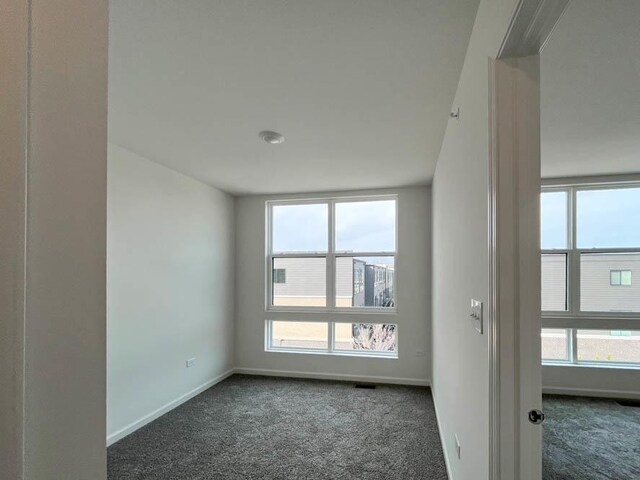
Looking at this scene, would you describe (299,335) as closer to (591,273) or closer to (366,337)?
(366,337)

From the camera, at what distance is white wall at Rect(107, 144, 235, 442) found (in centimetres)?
312

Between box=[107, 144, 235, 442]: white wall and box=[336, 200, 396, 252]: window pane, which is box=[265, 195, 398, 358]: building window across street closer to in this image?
box=[336, 200, 396, 252]: window pane

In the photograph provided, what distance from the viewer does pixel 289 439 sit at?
3.12m

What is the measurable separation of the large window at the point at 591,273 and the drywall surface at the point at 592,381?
0.39 feet

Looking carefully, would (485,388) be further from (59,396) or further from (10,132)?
(10,132)

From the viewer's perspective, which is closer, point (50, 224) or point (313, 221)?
point (50, 224)

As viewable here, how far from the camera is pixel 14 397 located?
512mm

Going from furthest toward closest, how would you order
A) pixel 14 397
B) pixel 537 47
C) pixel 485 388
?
pixel 485 388, pixel 537 47, pixel 14 397

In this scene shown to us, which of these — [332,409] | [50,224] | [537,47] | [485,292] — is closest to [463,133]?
[537,47]

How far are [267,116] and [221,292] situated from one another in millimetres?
3000

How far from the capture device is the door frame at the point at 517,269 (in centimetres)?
117

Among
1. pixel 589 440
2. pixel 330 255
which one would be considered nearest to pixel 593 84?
pixel 589 440

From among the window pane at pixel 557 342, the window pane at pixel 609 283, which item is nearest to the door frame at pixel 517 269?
the window pane at pixel 557 342

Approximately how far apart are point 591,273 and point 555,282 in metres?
0.40
